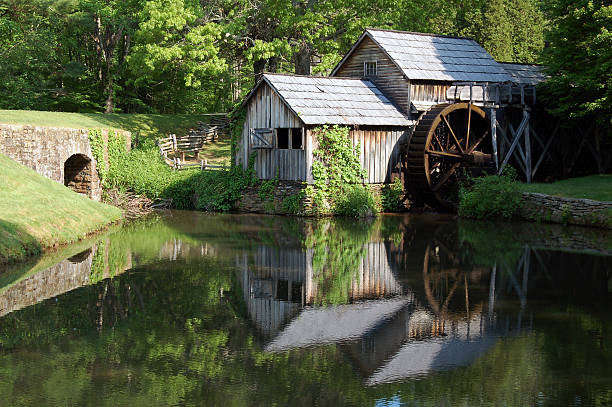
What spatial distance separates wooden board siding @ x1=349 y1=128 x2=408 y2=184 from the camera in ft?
93.1

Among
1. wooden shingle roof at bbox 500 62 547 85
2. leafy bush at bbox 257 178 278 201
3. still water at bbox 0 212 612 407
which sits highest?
wooden shingle roof at bbox 500 62 547 85

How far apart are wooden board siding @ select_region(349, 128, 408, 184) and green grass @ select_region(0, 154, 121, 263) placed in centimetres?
925

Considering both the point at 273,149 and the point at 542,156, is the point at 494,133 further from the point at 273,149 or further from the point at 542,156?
the point at 273,149

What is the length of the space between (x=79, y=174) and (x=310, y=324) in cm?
2028

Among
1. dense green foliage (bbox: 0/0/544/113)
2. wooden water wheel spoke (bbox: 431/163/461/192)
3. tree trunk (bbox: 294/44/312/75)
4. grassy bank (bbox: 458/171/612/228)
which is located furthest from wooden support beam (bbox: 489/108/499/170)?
tree trunk (bbox: 294/44/312/75)

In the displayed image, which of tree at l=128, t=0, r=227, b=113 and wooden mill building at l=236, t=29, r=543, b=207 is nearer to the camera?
wooden mill building at l=236, t=29, r=543, b=207

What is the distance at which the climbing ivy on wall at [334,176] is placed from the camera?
1052 inches

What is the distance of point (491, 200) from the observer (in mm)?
25578

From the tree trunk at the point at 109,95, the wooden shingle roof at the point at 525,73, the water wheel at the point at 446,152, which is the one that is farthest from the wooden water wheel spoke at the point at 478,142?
the tree trunk at the point at 109,95

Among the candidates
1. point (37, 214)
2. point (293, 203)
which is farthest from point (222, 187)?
point (37, 214)

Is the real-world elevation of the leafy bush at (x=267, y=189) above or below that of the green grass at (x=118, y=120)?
below

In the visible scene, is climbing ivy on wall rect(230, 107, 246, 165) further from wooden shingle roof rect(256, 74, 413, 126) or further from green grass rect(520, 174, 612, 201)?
green grass rect(520, 174, 612, 201)

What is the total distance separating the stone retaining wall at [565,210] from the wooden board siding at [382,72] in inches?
262

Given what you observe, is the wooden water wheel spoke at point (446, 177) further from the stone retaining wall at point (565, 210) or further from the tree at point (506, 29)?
the tree at point (506, 29)
